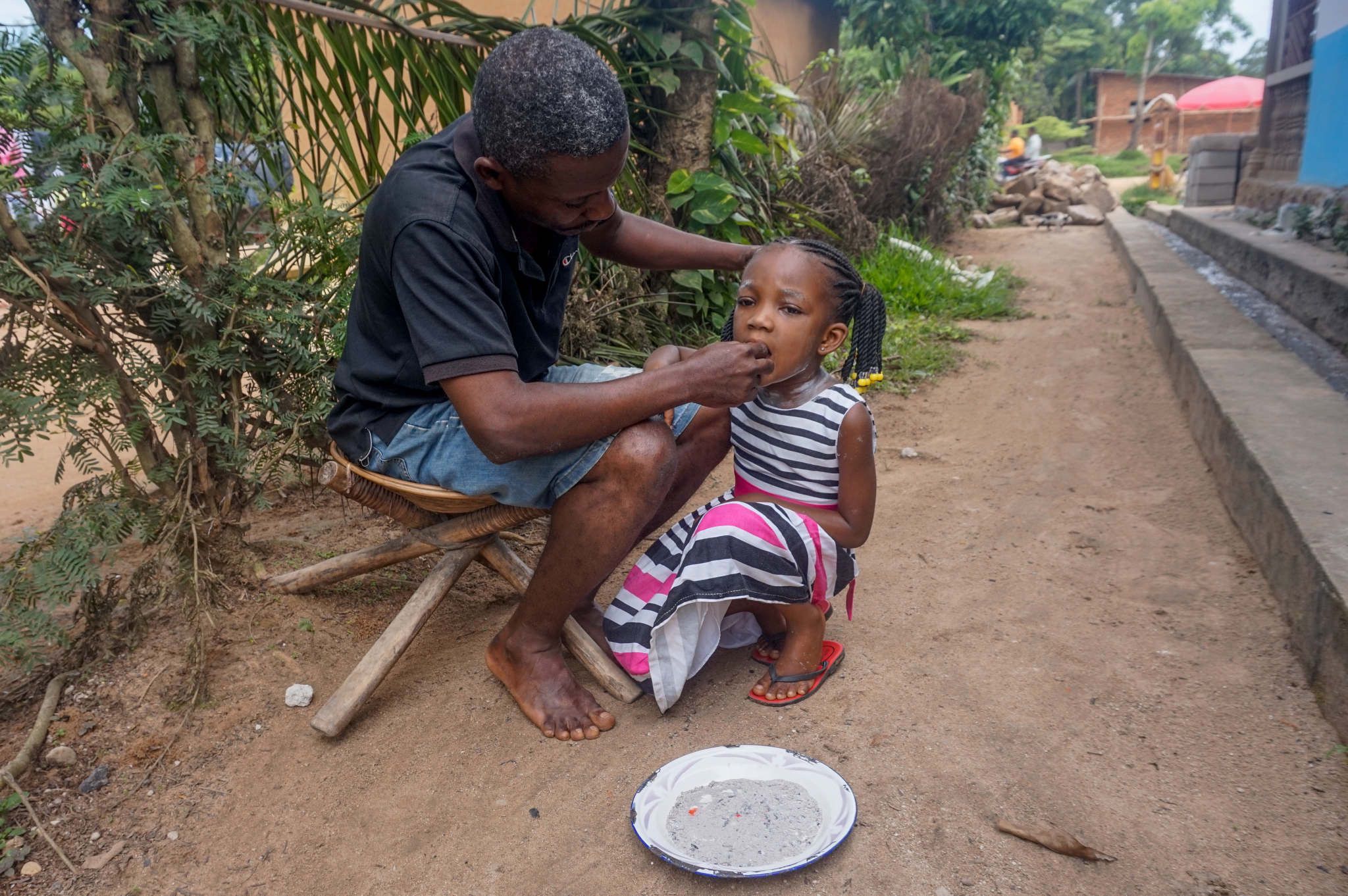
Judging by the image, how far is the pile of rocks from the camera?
11.4m

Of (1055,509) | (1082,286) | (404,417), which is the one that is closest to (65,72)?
(404,417)

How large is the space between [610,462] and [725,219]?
2.36m

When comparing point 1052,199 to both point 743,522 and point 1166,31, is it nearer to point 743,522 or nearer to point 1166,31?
point 743,522

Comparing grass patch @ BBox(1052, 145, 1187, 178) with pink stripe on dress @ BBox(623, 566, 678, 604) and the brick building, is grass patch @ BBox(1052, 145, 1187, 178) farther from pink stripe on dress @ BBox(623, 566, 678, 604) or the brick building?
pink stripe on dress @ BBox(623, 566, 678, 604)

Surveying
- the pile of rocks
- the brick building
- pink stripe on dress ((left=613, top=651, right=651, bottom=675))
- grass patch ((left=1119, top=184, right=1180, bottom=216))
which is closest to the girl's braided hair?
pink stripe on dress ((left=613, top=651, right=651, bottom=675))

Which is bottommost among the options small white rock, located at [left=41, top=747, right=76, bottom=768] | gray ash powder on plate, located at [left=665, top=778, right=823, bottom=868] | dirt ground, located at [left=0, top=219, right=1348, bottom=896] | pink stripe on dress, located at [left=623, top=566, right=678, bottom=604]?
dirt ground, located at [left=0, top=219, right=1348, bottom=896]

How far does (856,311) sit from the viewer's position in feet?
6.76

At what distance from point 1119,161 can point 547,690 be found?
2772 cm

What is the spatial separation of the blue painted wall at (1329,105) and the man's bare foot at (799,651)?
18.6ft

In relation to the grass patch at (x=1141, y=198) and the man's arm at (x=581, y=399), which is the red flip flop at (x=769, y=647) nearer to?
the man's arm at (x=581, y=399)

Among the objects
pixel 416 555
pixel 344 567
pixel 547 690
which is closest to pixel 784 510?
pixel 547 690

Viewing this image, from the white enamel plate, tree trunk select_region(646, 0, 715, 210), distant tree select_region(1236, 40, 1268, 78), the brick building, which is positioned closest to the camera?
the white enamel plate

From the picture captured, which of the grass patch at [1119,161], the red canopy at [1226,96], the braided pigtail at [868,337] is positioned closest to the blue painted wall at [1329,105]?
the braided pigtail at [868,337]

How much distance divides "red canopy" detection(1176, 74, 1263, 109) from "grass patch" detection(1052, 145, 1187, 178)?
52.1 inches
